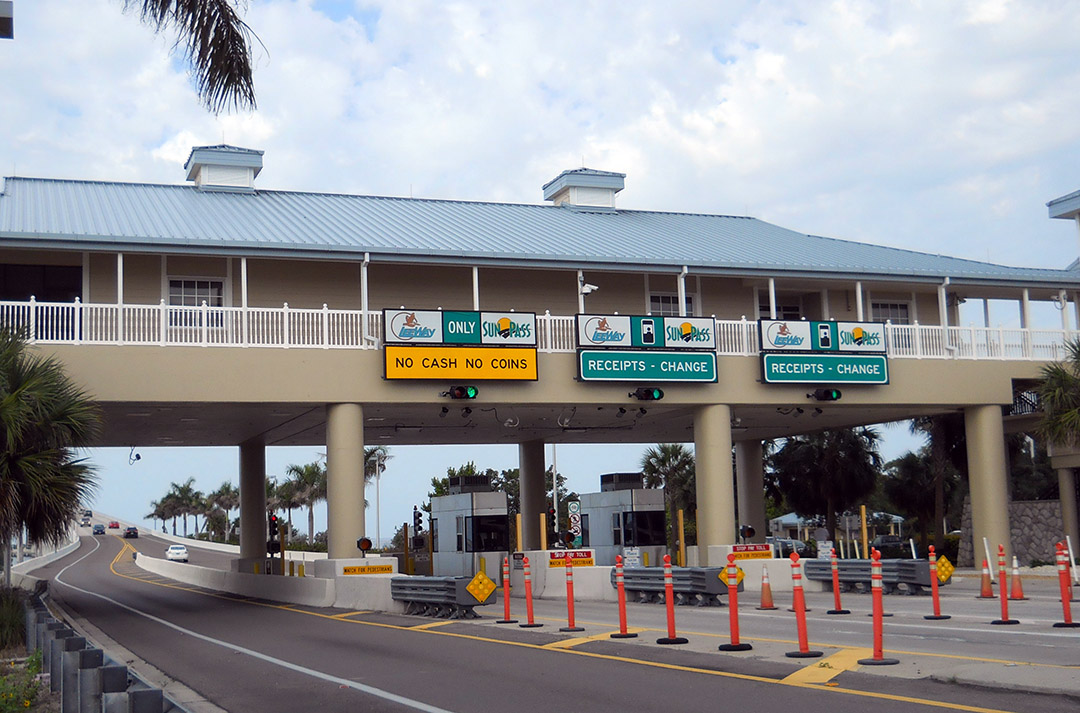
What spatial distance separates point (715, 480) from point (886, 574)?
5.38 meters

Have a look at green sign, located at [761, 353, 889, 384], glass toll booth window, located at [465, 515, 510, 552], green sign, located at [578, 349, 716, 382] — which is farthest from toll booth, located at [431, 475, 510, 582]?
green sign, located at [761, 353, 889, 384]

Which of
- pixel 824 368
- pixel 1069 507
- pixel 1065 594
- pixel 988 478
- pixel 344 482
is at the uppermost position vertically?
pixel 824 368

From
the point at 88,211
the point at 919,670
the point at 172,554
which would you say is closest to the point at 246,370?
the point at 88,211

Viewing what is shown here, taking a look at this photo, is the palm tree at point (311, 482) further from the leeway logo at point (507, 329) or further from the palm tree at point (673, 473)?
the leeway logo at point (507, 329)

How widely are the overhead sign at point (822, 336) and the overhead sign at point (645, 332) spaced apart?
5.58 ft

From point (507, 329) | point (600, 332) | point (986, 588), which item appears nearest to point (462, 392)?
point (507, 329)

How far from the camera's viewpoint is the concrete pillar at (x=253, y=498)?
1474 inches

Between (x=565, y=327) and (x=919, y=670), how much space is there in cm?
1772

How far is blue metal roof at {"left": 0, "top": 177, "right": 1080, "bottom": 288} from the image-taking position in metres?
27.2

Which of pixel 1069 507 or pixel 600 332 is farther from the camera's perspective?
pixel 1069 507

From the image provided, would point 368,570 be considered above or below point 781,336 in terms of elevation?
below

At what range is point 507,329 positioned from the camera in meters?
28.2

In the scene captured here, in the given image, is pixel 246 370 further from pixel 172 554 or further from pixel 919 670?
pixel 172 554

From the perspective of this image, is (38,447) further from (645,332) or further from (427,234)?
(645,332)
